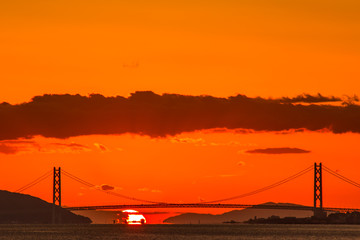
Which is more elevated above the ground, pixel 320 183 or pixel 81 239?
pixel 320 183

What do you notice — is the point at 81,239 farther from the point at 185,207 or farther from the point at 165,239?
the point at 185,207

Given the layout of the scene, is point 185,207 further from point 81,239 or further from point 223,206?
point 81,239

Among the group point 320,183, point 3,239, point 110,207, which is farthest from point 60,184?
point 3,239

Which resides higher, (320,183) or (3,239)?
(320,183)

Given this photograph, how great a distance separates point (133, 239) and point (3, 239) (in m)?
18.1

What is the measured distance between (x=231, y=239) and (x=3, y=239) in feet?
103

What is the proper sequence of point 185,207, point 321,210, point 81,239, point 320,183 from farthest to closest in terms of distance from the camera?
point 320,183 < point 321,210 < point 185,207 < point 81,239

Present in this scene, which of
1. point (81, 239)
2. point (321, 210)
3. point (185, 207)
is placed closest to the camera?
point (81, 239)

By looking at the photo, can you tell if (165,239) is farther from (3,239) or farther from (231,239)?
(3,239)

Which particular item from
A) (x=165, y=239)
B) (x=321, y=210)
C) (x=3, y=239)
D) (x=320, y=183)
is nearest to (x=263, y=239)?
(x=165, y=239)

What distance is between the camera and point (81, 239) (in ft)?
399

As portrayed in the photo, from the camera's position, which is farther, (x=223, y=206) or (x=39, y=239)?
(x=223, y=206)

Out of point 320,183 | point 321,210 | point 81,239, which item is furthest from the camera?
point 320,183

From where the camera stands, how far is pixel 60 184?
639ft
